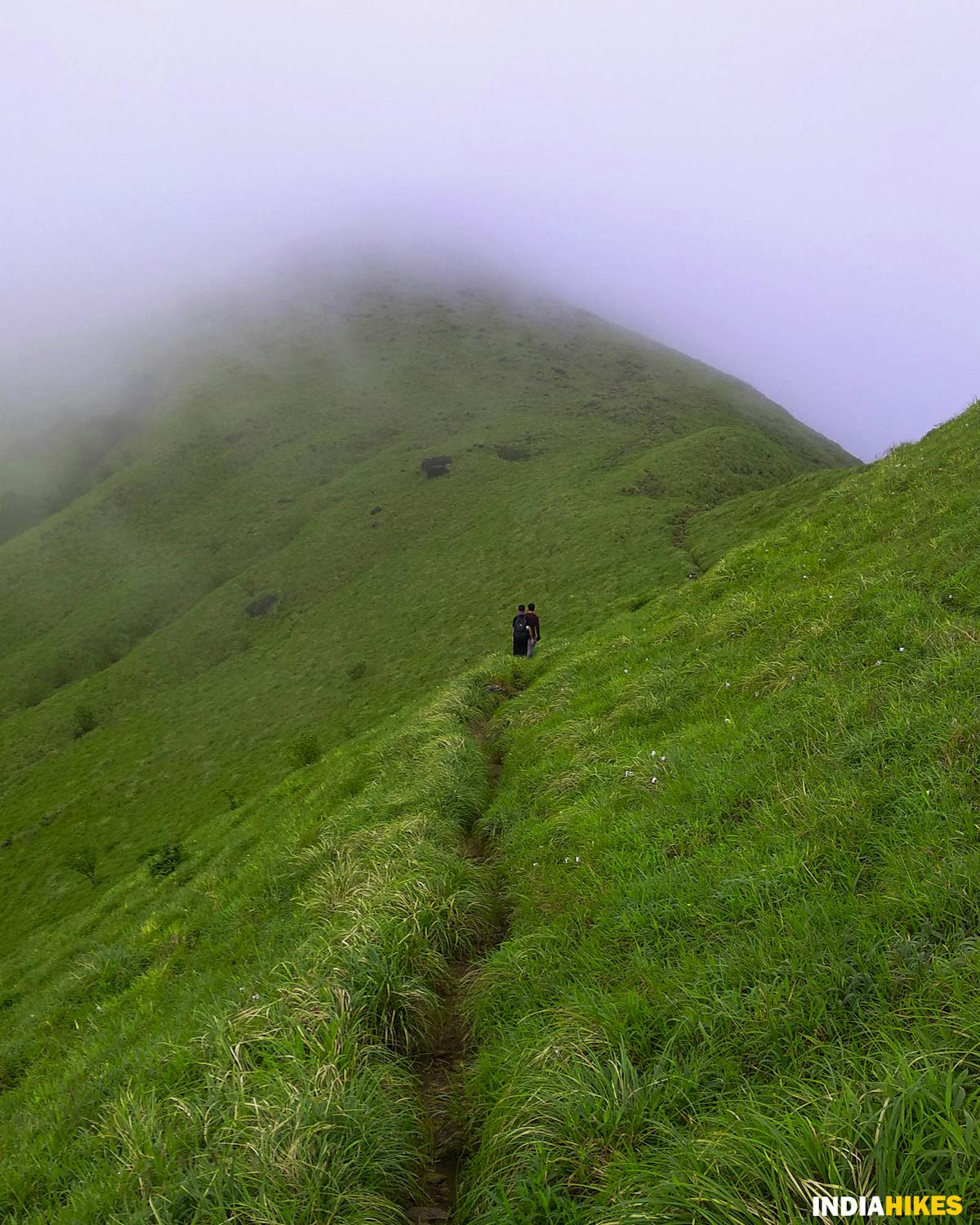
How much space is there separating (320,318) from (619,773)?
18494 cm

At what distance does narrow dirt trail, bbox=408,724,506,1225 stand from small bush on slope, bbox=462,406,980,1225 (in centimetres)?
25

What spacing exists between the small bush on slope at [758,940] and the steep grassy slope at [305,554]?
78.0 feet

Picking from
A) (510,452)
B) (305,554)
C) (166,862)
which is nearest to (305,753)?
(166,862)

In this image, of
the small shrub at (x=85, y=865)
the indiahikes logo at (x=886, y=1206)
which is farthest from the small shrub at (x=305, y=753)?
the indiahikes logo at (x=886, y=1206)

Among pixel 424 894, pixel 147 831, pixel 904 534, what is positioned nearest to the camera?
pixel 424 894

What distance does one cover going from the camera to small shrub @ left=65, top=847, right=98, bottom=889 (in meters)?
32.0

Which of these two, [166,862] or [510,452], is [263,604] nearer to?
[510,452]

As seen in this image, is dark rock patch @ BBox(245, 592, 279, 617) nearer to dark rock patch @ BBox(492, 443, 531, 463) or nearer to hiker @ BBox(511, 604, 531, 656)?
dark rock patch @ BBox(492, 443, 531, 463)

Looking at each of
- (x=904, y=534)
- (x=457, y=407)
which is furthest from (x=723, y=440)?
(x=904, y=534)

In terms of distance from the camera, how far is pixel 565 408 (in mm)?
107625

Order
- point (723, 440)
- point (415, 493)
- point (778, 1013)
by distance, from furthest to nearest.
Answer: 1. point (415, 493)
2. point (723, 440)
3. point (778, 1013)

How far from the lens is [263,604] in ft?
227

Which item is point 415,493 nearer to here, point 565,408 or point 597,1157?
point 565,408

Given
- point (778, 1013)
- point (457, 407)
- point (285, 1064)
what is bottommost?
point (285, 1064)
